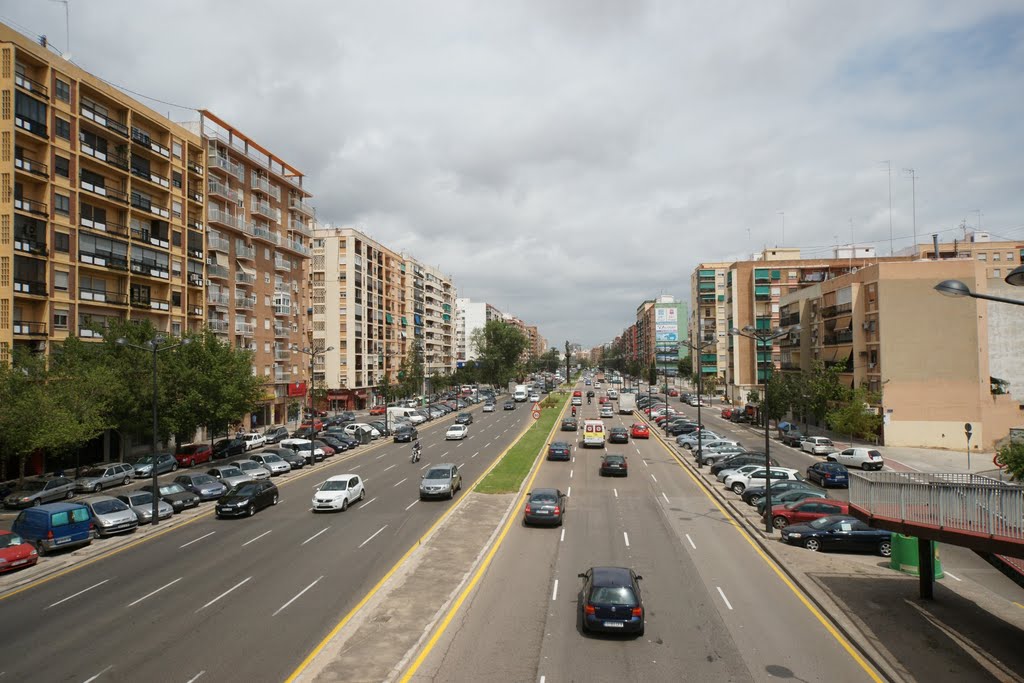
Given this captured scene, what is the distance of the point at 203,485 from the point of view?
2919 centimetres

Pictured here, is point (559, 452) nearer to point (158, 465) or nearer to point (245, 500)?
point (245, 500)

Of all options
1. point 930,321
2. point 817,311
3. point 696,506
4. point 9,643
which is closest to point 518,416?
point 817,311

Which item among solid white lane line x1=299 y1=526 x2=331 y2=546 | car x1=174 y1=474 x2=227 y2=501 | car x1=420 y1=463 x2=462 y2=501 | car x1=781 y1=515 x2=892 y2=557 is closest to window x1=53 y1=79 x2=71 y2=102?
car x1=174 y1=474 x2=227 y2=501

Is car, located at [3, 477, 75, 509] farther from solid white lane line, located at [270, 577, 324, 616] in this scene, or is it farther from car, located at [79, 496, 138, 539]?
solid white lane line, located at [270, 577, 324, 616]

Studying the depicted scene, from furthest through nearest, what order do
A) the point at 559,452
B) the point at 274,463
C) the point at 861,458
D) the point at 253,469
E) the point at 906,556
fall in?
1. the point at 559,452
2. the point at 861,458
3. the point at 274,463
4. the point at 253,469
5. the point at 906,556

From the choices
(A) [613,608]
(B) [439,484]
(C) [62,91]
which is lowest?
(B) [439,484]

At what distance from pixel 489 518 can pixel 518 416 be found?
52.2 metres

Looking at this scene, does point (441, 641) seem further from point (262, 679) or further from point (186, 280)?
point (186, 280)

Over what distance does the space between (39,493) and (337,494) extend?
49.9ft

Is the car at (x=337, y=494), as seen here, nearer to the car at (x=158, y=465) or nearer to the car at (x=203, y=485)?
the car at (x=203, y=485)

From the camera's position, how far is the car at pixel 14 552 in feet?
60.0

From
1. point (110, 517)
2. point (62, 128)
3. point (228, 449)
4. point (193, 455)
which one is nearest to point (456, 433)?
point (228, 449)

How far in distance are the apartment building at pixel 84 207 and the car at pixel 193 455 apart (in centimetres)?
1019

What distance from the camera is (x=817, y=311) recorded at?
6072cm
